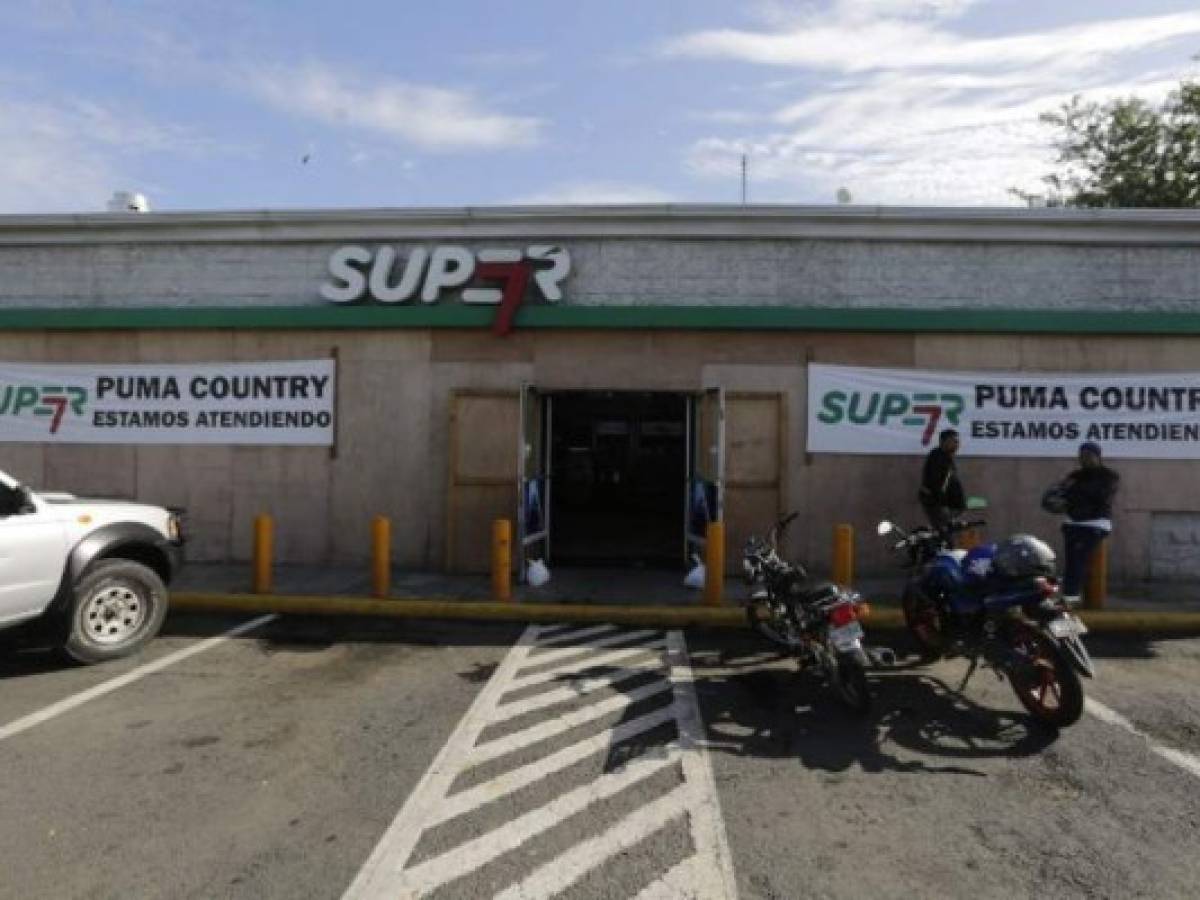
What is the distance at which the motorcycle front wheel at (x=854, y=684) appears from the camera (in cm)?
549

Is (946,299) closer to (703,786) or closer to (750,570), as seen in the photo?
(750,570)

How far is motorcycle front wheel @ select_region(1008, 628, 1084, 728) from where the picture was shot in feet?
16.8

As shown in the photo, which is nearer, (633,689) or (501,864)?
(501,864)

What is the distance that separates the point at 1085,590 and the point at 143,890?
873 centimetres

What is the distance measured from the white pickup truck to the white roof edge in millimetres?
4932

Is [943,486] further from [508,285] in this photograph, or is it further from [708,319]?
[508,285]

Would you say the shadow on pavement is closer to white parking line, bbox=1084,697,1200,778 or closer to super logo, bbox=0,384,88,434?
white parking line, bbox=1084,697,1200,778

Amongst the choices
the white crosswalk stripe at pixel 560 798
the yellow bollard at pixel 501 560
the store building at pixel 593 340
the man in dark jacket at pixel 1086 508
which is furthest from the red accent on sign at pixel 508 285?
the man in dark jacket at pixel 1086 508

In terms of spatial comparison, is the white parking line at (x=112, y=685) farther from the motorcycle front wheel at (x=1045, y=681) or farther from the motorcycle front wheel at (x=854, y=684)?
the motorcycle front wheel at (x=1045, y=681)

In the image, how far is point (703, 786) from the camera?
4.41 metres

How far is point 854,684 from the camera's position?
5504 millimetres

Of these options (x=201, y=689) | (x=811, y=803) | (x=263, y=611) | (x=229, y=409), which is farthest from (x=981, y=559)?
(x=229, y=409)

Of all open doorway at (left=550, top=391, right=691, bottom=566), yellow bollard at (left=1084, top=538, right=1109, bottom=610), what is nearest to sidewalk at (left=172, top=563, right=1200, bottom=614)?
yellow bollard at (left=1084, top=538, right=1109, bottom=610)

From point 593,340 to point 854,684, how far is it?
20.0 feet
